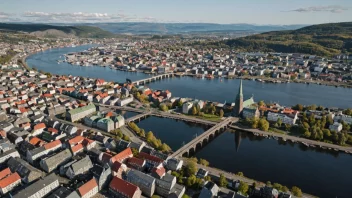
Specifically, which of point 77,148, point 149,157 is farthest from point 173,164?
point 77,148

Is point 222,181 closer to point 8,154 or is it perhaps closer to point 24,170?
point 24,170

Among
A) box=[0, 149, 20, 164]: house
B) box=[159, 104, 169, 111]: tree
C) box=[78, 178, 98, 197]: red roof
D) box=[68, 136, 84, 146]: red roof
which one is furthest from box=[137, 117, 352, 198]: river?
box=[0, 149, 20, 164]: house

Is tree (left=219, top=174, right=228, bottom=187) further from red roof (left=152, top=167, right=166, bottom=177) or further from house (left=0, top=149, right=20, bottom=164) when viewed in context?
house (left=0, top=149, right=20, bottom=164)

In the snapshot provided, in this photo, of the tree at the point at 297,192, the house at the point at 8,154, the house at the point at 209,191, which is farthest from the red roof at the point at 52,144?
the tree at the point at 297,192

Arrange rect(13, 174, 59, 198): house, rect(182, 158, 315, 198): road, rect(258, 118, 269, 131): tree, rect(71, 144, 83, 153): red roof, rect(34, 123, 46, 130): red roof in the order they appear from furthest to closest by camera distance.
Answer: rect(258, 118, 269, 131): tree, rect(34, 123, 46, 130): red roof, rect(71, 144, 83, 153): red roof, rect(182, 158, 315, 198): road, rect(13, 174, 59, 198): house

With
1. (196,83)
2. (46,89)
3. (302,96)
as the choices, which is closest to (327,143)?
(302,96)

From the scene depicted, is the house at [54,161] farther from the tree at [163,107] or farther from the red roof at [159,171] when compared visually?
the tree at [163,107]
